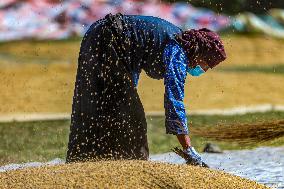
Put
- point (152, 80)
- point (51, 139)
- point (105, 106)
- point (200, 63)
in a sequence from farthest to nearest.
Answer: point (152, 80) < point (51, 139) < point (105, 106) < point (200, 63)

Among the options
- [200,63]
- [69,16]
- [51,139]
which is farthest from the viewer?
[69,16]

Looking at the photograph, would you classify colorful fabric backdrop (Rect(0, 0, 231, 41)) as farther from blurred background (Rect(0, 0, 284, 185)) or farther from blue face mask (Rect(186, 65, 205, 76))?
blue face mask (Rect(186, 65, 205, 76))

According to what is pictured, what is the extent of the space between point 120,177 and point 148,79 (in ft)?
23.8

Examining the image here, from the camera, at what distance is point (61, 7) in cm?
1556

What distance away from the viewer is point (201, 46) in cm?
447

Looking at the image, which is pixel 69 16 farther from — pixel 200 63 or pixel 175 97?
pixel 175 97

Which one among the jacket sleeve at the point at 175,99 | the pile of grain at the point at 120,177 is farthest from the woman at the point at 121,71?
the pile of grain at the point at 120,177

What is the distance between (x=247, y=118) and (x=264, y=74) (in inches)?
135

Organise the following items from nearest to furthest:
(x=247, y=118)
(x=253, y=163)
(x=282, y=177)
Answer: (x=282, y=177)
(x=253, y=163)
(x=247, y=118)

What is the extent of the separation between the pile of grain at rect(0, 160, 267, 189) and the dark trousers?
2.15 feet

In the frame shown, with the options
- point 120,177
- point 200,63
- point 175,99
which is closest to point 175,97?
point 175,99

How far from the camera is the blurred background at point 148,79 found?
7.04 m

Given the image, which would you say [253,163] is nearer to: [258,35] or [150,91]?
[150,91]

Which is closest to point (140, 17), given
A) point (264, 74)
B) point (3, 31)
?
point (264, 74)
